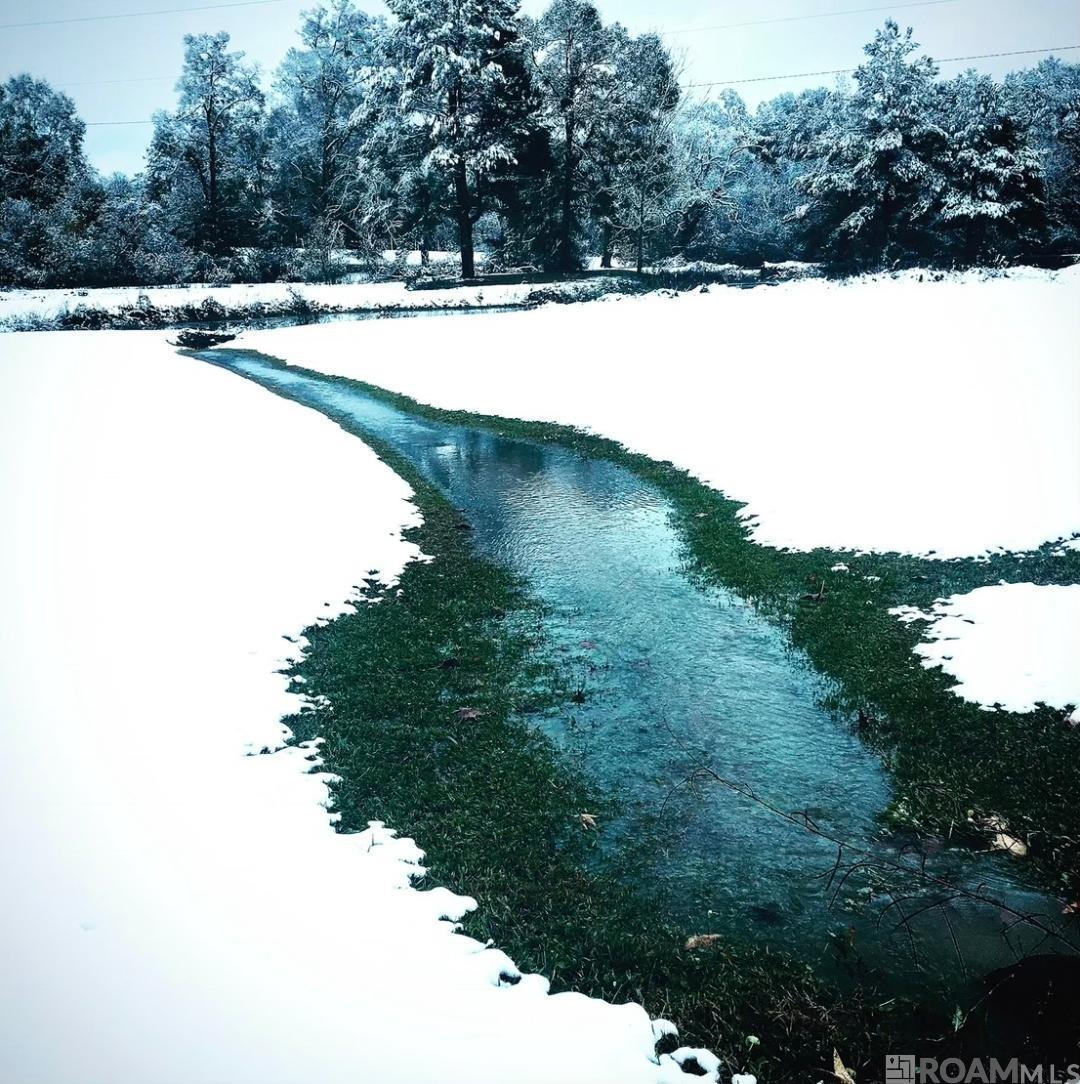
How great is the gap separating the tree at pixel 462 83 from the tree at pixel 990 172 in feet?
85.1

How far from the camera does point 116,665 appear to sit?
7.30 m

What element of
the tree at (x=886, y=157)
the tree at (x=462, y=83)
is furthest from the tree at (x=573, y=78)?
the tree at (x=886, y=157)

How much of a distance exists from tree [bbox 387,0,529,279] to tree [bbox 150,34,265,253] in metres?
18.4

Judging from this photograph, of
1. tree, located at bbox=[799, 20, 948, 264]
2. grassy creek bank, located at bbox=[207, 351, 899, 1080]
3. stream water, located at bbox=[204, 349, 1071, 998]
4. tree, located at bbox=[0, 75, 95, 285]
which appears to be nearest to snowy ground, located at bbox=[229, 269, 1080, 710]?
stream water, located at bbox=[204, 349, 1071, 998]

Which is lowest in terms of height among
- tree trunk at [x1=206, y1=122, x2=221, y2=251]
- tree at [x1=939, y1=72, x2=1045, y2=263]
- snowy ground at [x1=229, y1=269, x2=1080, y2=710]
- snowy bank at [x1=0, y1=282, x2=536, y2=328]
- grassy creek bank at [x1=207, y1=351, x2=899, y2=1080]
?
grassy creek bank at [x1=207, y1=351, x2=899, y2=1080]

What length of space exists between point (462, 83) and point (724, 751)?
162 feet

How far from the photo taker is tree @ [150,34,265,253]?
58281 millimetres

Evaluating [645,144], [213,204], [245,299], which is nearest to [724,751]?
[245,299]

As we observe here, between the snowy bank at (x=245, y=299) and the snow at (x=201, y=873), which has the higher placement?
the snowy bank at (x=245, y=299)

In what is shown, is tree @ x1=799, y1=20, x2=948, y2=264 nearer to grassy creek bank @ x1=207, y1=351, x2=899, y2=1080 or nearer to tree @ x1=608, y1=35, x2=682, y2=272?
tree @ x1=608, y1=35, x2=682, y2=272

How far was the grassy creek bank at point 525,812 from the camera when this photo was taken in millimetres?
4152

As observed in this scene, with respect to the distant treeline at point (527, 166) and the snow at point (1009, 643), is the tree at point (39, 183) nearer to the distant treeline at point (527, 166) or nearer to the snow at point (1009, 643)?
the distant treeline at point (527, 166)

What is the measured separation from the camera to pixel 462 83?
150 ft

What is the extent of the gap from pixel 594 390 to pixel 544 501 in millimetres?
9178
